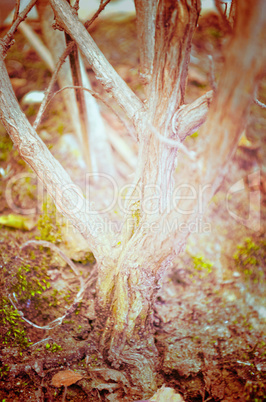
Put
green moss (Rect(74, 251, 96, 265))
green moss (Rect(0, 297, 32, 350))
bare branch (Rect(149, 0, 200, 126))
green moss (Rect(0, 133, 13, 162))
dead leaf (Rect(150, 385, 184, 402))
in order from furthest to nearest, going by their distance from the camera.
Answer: green moss (Rect(0, 133, 13, 162))
green moss (Rect(74, 251, 96, 265))
green moss (Rect(0, 297, 32, 350))
dead leaf (Rect(150, 385, 184, 402))
bare branch (Rect(149, 0, 200, 126))

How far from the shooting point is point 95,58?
4.08ft

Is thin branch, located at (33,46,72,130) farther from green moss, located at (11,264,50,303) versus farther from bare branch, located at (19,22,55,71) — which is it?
bare branch, located at (19,22,55,71)

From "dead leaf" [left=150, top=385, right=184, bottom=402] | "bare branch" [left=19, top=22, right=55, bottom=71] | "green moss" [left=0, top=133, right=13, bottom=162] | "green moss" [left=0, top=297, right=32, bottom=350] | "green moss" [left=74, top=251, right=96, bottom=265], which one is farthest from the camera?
"bare branch" [left=19, top=22, right=55, bottom=71]

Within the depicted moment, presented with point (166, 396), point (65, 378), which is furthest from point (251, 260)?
point (65, 378)

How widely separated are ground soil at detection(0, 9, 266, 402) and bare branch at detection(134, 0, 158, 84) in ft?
1.40

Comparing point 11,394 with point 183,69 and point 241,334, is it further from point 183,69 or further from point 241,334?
point 183,69

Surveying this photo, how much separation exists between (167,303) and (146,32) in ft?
5.77

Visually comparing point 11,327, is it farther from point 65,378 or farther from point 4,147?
point 4,147

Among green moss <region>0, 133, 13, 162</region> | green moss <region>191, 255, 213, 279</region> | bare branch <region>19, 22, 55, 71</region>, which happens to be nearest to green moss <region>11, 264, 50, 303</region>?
green moss <region>191, 255, 213, 279</region>

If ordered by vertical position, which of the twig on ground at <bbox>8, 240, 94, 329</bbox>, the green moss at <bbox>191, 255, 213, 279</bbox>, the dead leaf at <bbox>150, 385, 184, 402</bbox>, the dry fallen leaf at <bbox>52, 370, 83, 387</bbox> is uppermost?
the twig on ground at <bbox>8, 240, 94, 329</bbox>

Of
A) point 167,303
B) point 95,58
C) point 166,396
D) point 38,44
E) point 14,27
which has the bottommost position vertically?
point 166,396

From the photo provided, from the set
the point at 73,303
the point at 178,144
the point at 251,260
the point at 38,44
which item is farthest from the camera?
the point at 38,44

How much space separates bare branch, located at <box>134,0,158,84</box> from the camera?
135 centimetres

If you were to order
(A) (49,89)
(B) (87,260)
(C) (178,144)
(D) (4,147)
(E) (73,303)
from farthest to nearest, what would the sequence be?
(D) (4,147), (B) (87,260), (E) (73,303), (A) (49,89), (C) (178,144)
